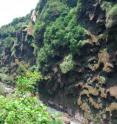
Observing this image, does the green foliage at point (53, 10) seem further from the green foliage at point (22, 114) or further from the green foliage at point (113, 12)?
the green foliage at point (22, 114)

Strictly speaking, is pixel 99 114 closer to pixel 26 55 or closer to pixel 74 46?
pixel 74 46

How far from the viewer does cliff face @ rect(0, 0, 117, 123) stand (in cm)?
5012

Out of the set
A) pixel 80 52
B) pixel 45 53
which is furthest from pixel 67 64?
pixel 45 53

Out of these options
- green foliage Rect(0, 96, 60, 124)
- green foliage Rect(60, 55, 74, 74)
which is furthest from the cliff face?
green foliage Rect(0, 96, 60, 124)

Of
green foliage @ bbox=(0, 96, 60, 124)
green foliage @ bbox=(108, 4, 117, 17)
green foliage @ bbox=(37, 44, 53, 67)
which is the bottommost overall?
green foliage @ bbox=(0, 96, 60, 124)

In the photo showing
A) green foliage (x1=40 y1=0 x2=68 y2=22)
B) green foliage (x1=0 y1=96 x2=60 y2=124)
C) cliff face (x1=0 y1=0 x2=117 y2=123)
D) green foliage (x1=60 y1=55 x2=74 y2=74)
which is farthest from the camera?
green foliage (x1=40 y1=0 x2=68 y2=22)

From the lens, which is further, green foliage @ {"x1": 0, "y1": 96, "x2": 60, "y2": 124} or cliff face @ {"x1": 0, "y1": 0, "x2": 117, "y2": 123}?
cliff face @ {"x1": 0, "y1": 0, "x2": 117, "y2": 123}

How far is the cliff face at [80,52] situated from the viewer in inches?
1973

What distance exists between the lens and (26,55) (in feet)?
284

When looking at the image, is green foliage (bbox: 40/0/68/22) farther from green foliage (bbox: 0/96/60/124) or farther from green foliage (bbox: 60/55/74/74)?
green foliage (bbox: 0/96/60/124)

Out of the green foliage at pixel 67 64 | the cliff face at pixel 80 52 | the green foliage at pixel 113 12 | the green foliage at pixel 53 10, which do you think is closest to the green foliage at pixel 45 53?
the cliff face at pixel 80 52

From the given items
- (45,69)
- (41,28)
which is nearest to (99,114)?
(45,69)

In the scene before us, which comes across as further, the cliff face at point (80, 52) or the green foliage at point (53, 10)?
the green foliage at point (53, 10)

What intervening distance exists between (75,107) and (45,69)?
11.1 meters
